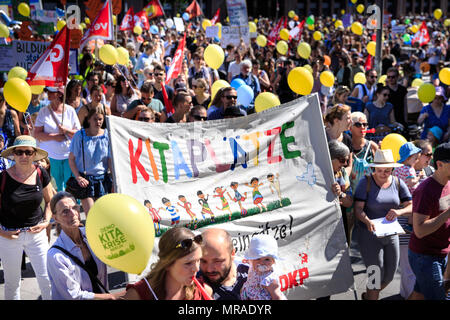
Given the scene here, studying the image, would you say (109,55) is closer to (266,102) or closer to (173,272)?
(266,102)

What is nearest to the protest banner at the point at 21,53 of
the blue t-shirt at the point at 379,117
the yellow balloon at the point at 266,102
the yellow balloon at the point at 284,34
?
the yellow balloon at the point at 266,102

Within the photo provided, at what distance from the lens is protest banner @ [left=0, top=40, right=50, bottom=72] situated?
8805 mm

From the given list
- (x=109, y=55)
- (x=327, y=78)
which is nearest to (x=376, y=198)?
(x=327, y=78)

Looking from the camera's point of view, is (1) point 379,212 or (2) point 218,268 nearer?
(2) point 218,268

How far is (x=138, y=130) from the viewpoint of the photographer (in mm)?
4121

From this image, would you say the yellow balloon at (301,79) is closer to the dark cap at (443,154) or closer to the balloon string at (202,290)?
the dark cap at (443,154)

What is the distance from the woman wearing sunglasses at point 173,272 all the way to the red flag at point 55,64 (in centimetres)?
411

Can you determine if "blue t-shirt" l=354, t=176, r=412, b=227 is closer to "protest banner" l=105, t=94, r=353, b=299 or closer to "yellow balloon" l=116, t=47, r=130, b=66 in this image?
"protest banner" l=105, t=94, r=353, b=299

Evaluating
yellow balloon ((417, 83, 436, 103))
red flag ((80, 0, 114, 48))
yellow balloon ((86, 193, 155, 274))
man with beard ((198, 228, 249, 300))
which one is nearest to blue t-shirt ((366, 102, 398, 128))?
yellow balloon ((417, 83, 436, 103))

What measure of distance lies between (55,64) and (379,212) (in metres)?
4.07

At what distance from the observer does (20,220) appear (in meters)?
4.63

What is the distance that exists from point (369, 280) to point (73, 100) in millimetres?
4382

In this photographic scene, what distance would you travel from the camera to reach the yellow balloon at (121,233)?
10.2 ft

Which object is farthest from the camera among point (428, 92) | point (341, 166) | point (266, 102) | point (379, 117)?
point (428, 92)
